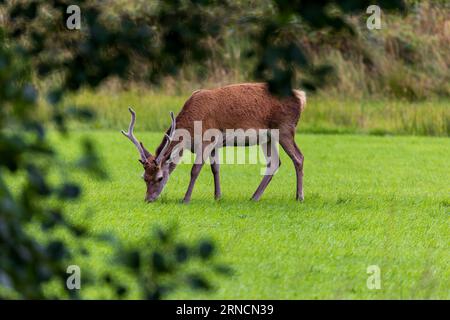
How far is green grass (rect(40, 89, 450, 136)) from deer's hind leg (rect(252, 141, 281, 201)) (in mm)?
7470

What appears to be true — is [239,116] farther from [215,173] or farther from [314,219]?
[314,219]

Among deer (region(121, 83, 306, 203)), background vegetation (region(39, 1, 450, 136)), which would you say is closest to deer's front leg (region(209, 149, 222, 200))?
deer (region(121, 83, 306, 203))

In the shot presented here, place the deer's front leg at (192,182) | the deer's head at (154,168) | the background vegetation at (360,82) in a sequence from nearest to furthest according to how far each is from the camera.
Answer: the deer's head at (154,168) → the deer's front leg at (192,182) → the background vegetation at (360,82)

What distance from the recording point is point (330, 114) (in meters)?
21.0

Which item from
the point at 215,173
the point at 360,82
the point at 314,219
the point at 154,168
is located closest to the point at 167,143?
the point at 154,168

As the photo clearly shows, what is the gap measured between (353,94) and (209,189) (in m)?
9.29

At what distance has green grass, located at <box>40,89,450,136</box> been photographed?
2027cm

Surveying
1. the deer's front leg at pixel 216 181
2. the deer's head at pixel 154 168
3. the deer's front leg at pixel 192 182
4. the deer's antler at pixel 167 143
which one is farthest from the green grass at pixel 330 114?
the deer's head at pixel 154 168

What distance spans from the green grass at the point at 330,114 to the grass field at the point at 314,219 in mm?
2548

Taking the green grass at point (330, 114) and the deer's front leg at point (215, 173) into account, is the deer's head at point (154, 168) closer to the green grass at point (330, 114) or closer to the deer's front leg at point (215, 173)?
the deer's front leg at point (215, 173)

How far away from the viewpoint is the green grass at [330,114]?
798 inches

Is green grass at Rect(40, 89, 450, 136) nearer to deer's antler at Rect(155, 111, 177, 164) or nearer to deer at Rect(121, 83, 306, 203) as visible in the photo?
deer at Rect(121, 83, 306, 203)
